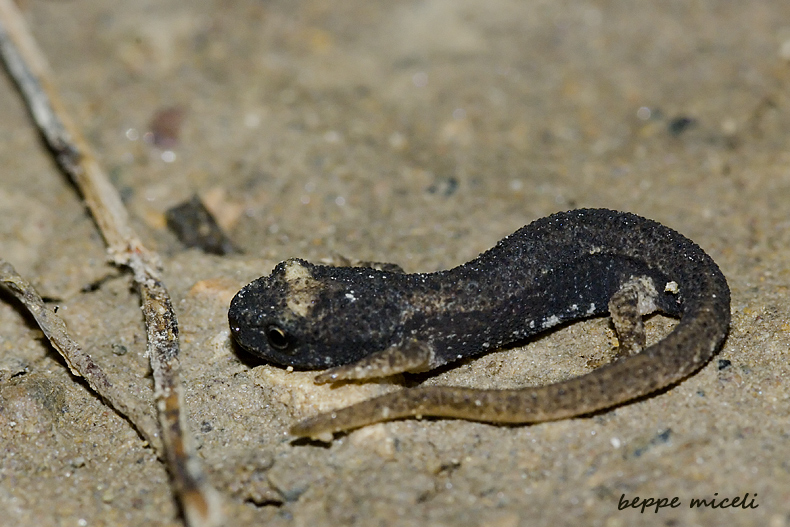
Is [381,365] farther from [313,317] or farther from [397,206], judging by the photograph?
[397,206]

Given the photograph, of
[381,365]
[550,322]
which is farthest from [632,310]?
[381,365]

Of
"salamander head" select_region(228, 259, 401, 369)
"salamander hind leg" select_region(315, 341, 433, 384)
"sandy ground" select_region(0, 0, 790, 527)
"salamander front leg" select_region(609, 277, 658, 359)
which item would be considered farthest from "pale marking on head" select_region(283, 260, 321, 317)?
"salamander front leg" select_region(609, 277, 658, 359)

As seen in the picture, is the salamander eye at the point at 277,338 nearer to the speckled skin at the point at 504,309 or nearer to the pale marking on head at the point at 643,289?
the speckled skin at the point at 504,309

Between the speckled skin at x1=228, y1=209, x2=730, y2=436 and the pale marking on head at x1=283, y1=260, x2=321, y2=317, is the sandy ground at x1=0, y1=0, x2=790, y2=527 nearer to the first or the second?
the speckled skin at x1=228, y1=209, x2=730, y2=436

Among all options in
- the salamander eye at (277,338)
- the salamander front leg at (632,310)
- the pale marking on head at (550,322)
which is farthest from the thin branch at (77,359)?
the salamander front leg at (632,310)

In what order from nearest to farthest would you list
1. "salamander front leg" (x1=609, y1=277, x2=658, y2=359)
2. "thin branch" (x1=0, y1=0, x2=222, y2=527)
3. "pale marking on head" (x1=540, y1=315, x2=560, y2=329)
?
"thin branch" (x1=0, y1=0, x2=222, y2=527) → "salamander front leg" (x1=609, y1=277, x2=658, y2=359) → "pale marking on head" (x1=540, y1=315, x2=560, y2=329)
